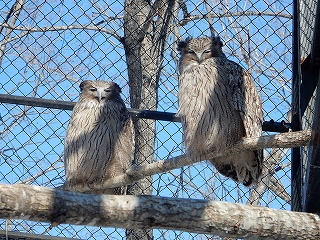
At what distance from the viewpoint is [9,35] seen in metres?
6.43

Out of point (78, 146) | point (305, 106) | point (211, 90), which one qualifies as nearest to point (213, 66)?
point (211, 90)

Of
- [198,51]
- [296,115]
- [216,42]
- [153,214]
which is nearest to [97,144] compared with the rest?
[198,51]

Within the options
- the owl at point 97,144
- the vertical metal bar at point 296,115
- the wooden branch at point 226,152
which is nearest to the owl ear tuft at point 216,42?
the vertical metal bar at point 296,115

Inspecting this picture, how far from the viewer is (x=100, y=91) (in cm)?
527

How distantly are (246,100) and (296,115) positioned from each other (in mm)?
494

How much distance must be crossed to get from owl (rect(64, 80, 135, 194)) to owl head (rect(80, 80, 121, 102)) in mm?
103

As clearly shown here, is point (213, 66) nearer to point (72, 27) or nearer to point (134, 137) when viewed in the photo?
point (134, 137)

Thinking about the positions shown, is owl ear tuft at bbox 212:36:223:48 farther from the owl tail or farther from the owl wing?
the owl tail

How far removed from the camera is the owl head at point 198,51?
4.90 m

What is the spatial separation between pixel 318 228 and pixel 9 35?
395 centimetres

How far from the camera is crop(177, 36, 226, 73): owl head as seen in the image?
4.90m

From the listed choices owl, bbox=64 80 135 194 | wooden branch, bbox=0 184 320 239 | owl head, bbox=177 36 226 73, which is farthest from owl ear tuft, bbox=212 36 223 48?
wooden branch, bbox=0 184 320 239

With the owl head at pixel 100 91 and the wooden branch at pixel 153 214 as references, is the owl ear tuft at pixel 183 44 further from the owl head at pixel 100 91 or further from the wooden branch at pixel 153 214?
the wooden branch at pixel 153 214

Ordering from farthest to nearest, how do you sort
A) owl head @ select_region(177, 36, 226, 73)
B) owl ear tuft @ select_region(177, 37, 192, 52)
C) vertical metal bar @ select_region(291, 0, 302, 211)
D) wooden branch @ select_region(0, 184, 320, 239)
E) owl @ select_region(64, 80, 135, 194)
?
owl ear tuft @ select_region(177, 37, 192, 52) → owl @ select_region(64, 80, 135, 194) → owl head @ select_region(177, 36, 226, 73) → vertical metal bar @ select_region(291, 0, 302, 211) → wooden branch @ select_region(0, 184, 320, 239)
